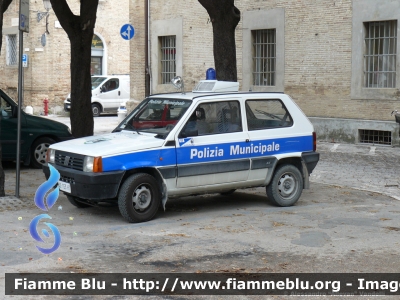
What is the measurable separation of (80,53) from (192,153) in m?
6.45

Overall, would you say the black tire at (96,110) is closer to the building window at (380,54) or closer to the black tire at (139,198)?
the building window at (380,54)

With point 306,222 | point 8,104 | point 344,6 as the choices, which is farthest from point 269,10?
point 306,222

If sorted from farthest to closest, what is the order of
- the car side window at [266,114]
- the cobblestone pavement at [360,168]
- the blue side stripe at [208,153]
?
the cobblestone pavement at [360,168]
the car side window at [266,114]
the blue side stripe at [208,153]

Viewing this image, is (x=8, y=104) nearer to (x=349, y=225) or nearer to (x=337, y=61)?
(x=349, y=225)

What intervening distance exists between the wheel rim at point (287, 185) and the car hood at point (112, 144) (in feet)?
7.10

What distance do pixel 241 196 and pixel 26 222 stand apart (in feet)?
12.5

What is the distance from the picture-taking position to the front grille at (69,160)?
30.7ft

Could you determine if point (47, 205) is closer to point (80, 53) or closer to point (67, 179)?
point (67, 179)

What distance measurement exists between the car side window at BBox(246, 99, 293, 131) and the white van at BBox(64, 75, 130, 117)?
22.3 m

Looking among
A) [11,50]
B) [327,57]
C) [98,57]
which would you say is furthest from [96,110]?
[327,57]

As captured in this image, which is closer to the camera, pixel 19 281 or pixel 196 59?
pixel 19 281

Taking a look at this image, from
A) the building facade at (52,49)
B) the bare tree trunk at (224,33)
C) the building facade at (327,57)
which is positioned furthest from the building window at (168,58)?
the bare tree trunk at (224,33)

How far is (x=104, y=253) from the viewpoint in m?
7.79

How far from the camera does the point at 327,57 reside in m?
20.3
